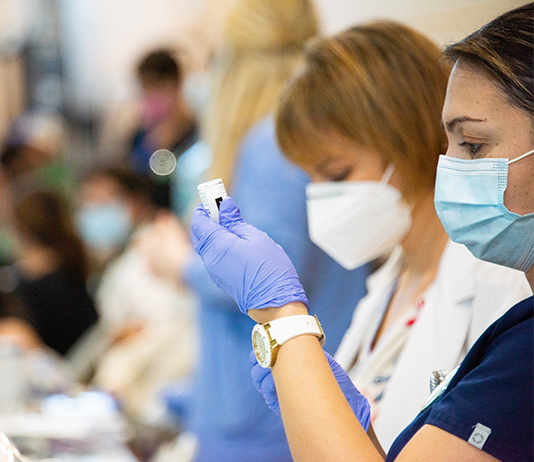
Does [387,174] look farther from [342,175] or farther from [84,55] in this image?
[84,55]

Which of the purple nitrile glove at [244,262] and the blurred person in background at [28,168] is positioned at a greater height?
the purple nitrile glove at [244,262]

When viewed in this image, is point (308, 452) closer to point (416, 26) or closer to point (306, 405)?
point (306, 405)

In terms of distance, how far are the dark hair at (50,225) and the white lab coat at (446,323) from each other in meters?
2.05

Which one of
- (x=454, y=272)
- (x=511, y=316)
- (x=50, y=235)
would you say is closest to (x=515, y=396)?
(x=511, y=316)

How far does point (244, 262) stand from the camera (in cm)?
82

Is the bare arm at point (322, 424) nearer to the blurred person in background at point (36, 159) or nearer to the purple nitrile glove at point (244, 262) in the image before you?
the purple nitrile glove at point (244, 262)

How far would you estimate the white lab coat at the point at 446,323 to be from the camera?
36.0 inches

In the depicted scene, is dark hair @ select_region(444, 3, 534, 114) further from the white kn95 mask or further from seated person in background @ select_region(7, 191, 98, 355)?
seated person in background @ select_region(7, 191, 98, 355)

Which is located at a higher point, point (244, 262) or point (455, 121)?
point (455, 121)

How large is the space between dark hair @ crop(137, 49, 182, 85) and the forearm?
10.3 feet

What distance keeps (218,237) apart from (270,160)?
66 cm

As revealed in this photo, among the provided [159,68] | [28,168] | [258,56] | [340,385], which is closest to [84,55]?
[28,168]

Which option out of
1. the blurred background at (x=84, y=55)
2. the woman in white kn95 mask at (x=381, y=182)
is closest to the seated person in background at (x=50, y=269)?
the woman in white kn95 mask at (x=381, y=182)

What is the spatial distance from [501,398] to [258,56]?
123 cm
